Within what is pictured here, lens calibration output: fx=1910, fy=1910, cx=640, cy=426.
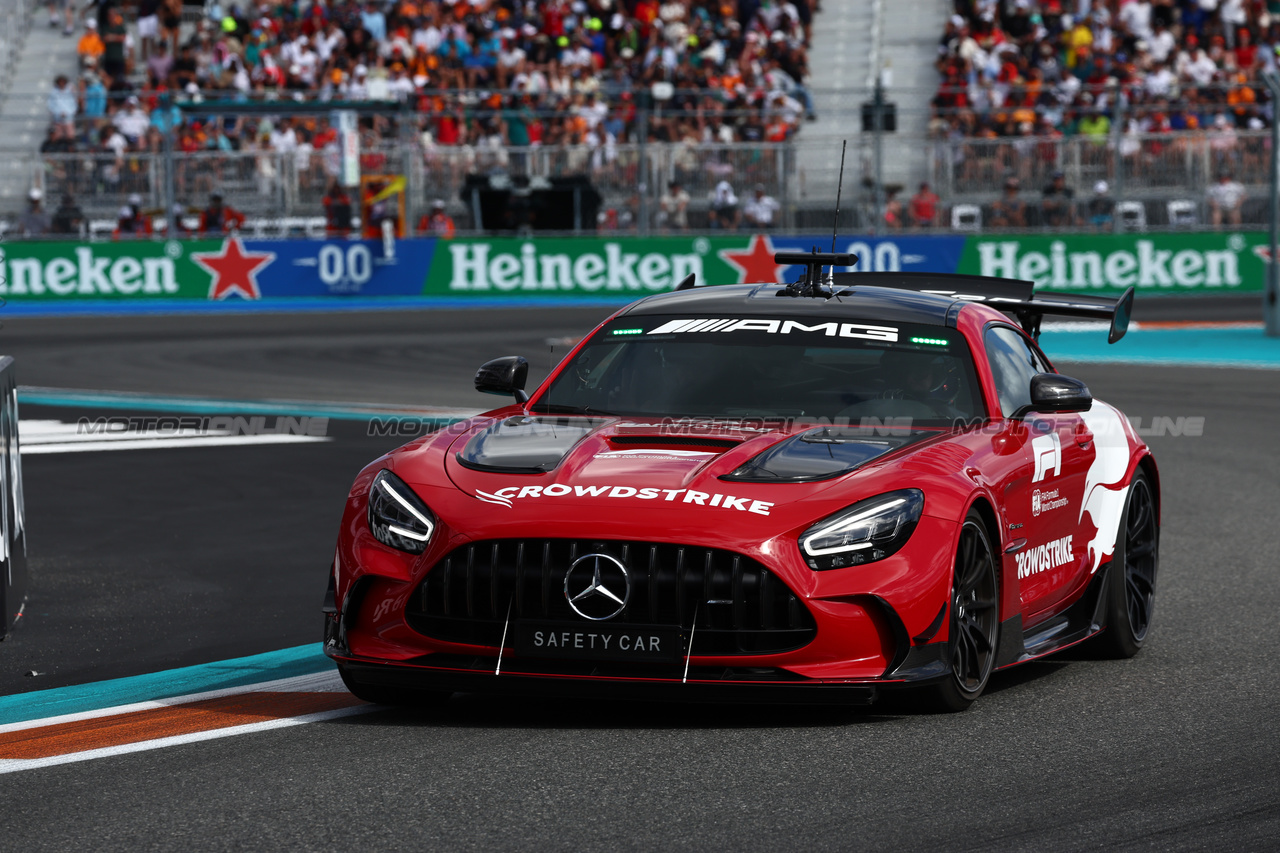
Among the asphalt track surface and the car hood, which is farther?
the car hood

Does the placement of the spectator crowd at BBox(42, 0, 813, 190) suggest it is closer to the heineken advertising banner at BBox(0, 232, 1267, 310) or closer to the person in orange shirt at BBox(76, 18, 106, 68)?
the person in orange shirt at BBox(76, 18, 106, 68)

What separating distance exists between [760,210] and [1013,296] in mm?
19615

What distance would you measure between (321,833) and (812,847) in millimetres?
1186

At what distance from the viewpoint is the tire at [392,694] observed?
237 inches

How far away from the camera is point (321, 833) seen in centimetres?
463

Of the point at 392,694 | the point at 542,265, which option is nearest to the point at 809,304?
the point at 392,694

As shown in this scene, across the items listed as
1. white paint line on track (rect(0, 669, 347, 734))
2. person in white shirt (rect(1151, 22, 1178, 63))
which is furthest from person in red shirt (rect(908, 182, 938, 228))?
white paint line on track (rect(0, 669, 347, 734))

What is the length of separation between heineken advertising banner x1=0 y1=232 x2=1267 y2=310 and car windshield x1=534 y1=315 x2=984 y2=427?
20.1m

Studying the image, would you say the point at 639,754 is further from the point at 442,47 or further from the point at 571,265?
the point at 442,47

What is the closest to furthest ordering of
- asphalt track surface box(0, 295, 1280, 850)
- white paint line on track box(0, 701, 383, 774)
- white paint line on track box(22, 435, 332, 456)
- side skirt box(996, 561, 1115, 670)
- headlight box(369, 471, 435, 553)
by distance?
asphalt track surface box(0, 295, 1280, 850) < white paint line on track box(0, 701, 383, 774) < headlight box(369, 471, 435, 553) < side skirt box(996, 561, 1115, 670) < white paint line on track box(22, 435, 332, 456)

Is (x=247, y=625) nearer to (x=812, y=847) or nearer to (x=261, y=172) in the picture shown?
(x=812, y=847)

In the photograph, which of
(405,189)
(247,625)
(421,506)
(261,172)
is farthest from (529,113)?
(421,506)

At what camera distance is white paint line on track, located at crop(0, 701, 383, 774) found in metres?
5.39

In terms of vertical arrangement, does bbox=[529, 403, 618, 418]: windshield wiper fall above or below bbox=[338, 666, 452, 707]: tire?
above
